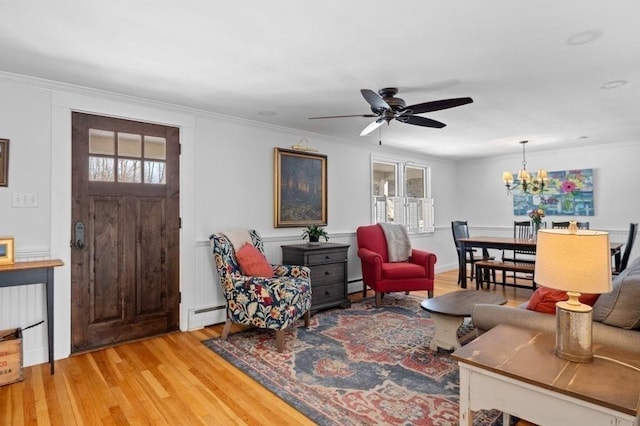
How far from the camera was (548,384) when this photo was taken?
1.26 m

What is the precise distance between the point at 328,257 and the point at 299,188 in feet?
3.41

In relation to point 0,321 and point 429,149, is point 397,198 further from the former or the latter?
point 0,321

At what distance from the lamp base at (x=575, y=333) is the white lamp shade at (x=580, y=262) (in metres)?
0.10

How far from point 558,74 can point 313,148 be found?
283 centimetres

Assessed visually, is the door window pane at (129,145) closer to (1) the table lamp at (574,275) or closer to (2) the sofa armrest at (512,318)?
(2) the sofa armrest at (512,318)

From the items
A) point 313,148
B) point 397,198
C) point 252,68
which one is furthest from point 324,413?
point 397,198

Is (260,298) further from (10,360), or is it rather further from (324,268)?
(10,360)

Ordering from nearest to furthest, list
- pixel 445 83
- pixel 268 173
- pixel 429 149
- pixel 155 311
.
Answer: pixel 445 83 < pixel 155 311 < pixel 268 173 < pixel 429 149

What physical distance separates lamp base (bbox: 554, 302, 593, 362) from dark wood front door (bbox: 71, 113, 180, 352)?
3.26 metres

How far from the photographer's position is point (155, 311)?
11.4 ft

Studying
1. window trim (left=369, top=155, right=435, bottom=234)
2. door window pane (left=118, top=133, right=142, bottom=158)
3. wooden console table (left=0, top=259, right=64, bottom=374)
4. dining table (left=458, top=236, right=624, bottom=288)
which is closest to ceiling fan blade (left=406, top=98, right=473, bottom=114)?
door window pane (left=118, top=133, right=142, bottom=158)

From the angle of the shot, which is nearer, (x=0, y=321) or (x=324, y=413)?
(x=324, y=413)

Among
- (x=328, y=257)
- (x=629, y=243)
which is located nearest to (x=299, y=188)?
(x=328, y=257)

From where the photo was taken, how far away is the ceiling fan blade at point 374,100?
8.68 feet
